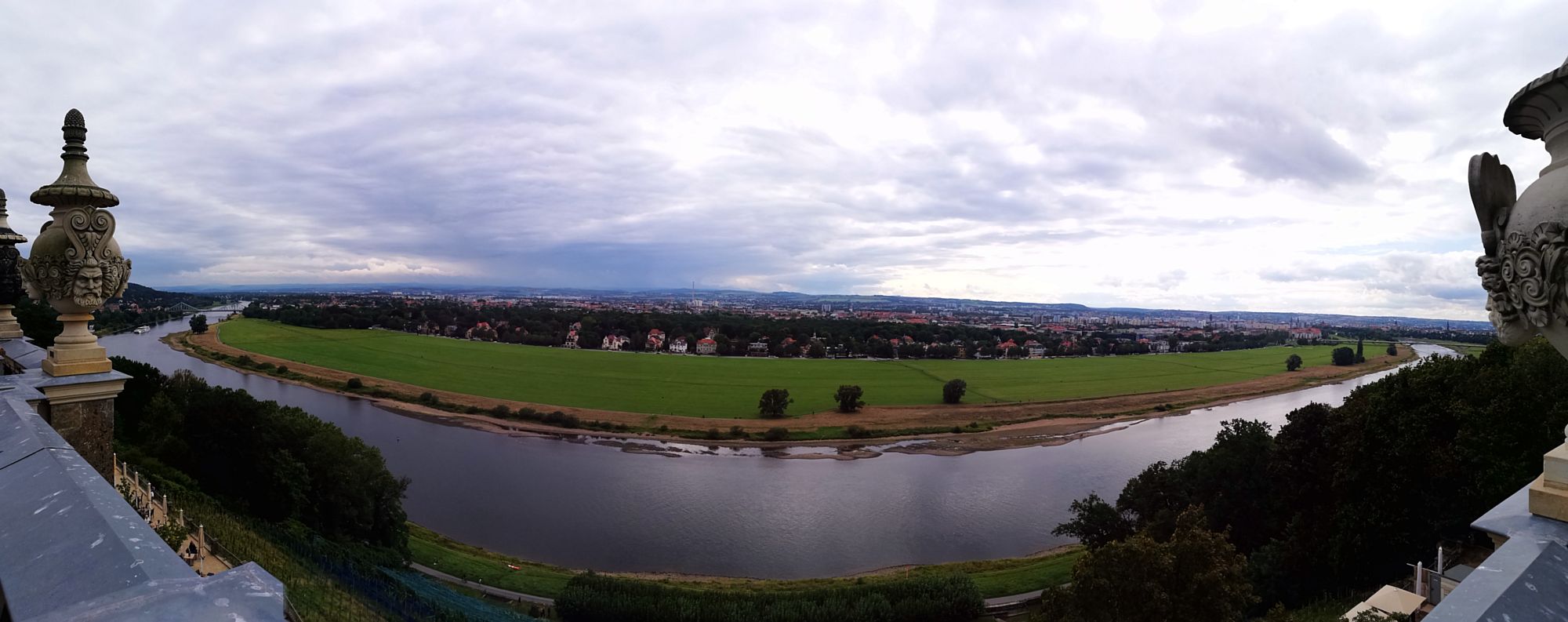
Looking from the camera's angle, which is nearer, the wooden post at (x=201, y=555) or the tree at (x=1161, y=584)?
the wooden post at (x=201, y=555)

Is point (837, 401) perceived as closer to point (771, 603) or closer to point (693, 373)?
point (693, 373)

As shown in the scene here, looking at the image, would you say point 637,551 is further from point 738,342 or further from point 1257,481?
point 738,342

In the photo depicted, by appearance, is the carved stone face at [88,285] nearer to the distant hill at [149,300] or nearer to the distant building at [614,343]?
the distant building at [614,343]

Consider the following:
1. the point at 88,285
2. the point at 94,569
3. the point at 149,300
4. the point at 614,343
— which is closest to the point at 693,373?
the point at 614,343

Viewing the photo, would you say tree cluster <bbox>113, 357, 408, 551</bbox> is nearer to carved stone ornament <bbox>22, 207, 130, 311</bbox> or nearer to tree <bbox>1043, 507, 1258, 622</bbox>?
carved stone ornament <bbox>22, 207, 130, 311</bbox>

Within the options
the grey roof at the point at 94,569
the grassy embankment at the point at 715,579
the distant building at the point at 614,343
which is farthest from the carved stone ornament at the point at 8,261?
the distant building at the point at 614,343

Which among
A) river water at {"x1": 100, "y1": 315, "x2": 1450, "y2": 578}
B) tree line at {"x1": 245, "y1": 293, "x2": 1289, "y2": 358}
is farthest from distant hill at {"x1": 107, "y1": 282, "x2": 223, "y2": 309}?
river water at {"x1": 100, "y1": 315, "x2": 1450, "y2": 578}

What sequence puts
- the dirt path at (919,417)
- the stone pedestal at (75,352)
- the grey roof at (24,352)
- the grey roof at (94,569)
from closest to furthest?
the grey roof at (94,569) < the stone pedestal at (75,352) < the grey roof at (24,352) < the dirt path at (919,417)

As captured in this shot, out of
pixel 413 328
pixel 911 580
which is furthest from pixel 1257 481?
pixel 413 328
